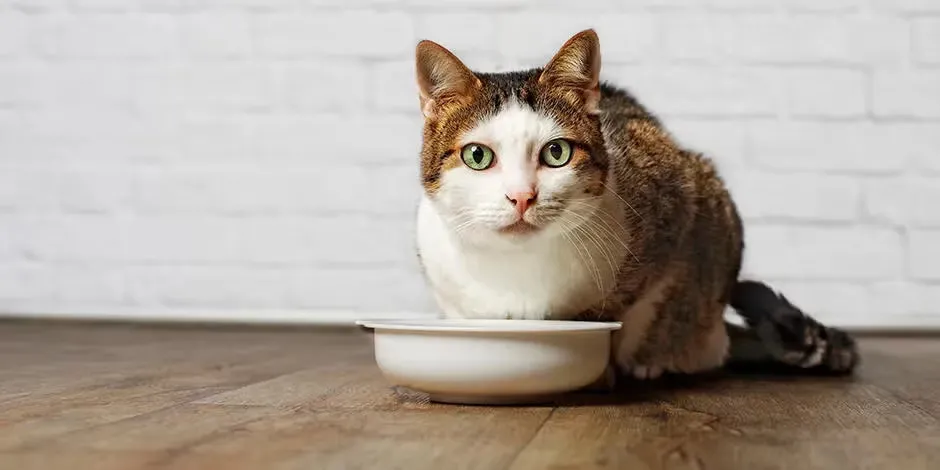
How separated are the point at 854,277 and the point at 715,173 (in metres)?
1.05

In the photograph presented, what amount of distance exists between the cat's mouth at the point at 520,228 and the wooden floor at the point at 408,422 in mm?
218

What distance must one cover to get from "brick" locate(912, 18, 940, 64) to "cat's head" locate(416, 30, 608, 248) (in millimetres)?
1598

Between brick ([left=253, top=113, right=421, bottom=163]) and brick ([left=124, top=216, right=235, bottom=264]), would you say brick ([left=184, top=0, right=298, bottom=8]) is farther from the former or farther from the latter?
brick ([left=124, top=216, right=235, bottom=264])

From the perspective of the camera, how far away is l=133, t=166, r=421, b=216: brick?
2.80 meters

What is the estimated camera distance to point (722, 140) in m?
2.72

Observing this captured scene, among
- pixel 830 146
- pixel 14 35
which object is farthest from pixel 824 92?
pixel 14 35

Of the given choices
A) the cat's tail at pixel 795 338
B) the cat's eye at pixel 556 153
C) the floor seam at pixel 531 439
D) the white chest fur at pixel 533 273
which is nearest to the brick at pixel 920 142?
the cat's tail at pixel 795 338

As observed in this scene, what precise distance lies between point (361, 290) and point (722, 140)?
3.26ft

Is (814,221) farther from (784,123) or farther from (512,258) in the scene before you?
(512,258)

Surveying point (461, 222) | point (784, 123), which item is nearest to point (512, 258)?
point (461, 222)

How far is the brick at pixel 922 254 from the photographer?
2.73 metres

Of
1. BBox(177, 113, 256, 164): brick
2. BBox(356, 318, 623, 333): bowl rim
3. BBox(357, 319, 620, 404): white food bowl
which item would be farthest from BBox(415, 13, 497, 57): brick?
BBox(357, 319, 620, 404): white food bowl

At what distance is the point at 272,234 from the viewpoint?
287cm

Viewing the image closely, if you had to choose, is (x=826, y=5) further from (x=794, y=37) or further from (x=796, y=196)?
(x=796, y=196)
